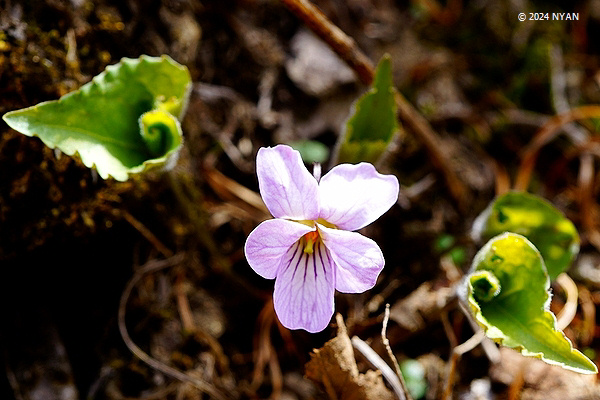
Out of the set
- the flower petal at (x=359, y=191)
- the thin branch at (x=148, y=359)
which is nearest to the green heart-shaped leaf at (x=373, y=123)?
the flower petal at (x=359, y=191)

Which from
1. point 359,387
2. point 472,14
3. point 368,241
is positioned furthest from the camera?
point 472,14

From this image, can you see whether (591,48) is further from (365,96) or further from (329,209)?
(329,209)

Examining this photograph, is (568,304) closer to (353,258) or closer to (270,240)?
(353,258)

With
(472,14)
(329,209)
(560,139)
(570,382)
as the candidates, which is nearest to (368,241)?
(329,209)

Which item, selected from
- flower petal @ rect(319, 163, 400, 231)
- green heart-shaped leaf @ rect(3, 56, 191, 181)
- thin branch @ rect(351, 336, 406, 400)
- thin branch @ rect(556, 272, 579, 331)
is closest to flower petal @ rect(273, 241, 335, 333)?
flower petal @ rect(319, 163, 400, 231)

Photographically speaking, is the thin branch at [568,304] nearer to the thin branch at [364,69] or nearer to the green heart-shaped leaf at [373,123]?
the thin branch at [364,69]

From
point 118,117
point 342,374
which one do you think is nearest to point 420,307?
point 342,374
